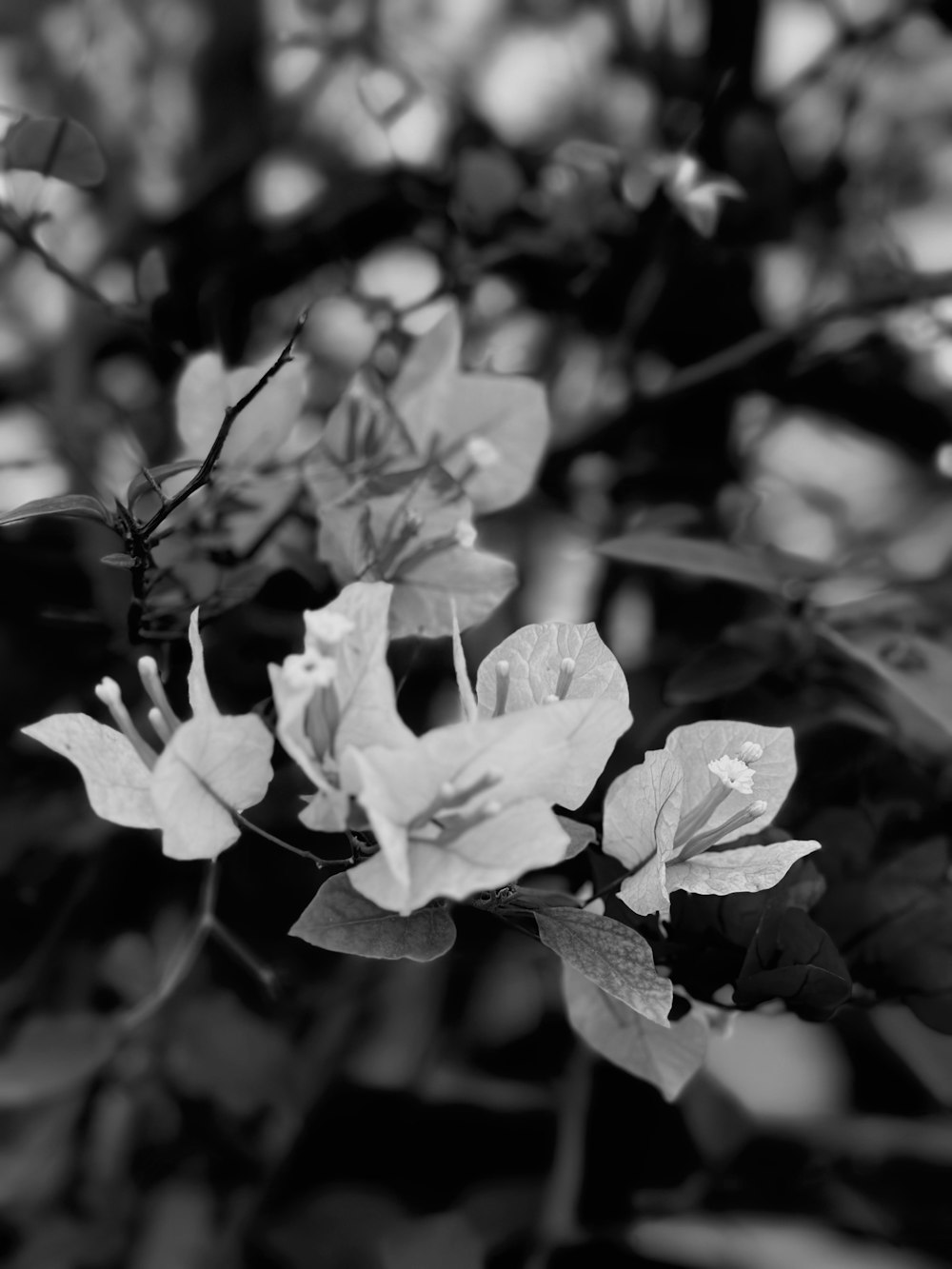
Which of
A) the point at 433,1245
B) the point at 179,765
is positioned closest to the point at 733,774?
the point at 179,765

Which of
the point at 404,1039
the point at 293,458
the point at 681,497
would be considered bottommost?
the point at 404,1039

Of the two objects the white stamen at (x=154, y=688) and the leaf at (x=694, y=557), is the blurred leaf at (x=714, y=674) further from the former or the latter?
the white stamen at (x=154, y=688)

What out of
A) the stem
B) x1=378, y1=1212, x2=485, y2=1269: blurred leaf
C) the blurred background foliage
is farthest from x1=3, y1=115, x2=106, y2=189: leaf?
x1=378, y1=1212, x2=485, y2=1269: blurred leaf

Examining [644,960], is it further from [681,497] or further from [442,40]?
[442,40]

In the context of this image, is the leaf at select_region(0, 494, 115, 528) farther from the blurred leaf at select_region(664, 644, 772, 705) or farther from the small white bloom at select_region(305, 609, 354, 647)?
the blurred leaf at select_region(664, 644, 772, 705)

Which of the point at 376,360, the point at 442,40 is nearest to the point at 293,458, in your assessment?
the point at 376,360

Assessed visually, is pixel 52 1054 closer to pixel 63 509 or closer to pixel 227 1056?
pixel 227 1056

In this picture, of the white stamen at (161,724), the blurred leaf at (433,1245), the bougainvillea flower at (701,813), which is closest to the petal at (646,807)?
the bougainvillea flower at (701,813)
